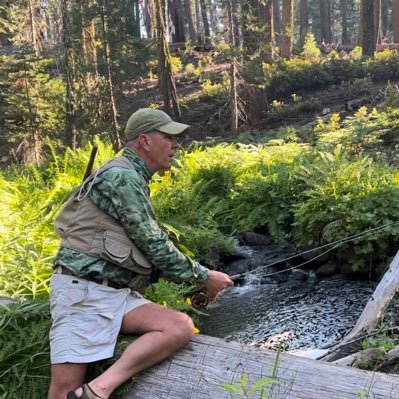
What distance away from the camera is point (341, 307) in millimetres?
6523

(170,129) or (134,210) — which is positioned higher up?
(170,129)

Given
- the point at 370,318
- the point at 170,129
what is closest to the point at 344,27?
the point at 370,318

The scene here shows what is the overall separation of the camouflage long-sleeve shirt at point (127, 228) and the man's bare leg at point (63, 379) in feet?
1.69

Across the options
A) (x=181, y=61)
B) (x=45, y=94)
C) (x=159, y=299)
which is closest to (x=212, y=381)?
(x=159, y=299)

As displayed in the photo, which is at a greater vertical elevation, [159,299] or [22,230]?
[22,230]

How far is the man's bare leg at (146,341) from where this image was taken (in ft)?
9.25

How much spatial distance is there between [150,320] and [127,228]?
58 centimetres

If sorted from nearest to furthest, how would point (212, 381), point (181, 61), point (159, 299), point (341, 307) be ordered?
point (212, 381), point (159, 299), point (341, 307), point (181, 61)

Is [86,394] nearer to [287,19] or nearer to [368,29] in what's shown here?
[368,29]

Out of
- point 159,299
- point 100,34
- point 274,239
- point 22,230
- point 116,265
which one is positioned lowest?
point 274,239

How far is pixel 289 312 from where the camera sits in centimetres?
657

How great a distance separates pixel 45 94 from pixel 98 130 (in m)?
2.09

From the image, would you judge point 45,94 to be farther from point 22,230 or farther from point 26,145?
point 22,230

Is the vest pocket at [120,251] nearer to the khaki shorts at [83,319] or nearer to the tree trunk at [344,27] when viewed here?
the khaki shorts at [83,319]
